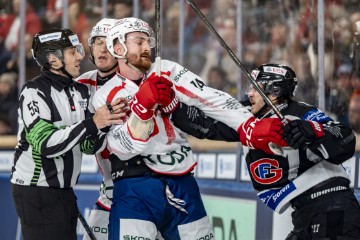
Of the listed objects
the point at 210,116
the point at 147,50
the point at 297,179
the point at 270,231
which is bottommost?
the point at 270,231

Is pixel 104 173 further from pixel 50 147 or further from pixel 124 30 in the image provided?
pixel 124 30

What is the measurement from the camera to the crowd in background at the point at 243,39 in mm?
4613

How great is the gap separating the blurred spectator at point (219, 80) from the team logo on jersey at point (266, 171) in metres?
1.21

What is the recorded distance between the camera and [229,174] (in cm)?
522

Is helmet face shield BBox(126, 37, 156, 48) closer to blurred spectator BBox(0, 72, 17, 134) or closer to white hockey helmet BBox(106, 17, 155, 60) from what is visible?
white hockey helmet BBox(106, 17, 155, 60)

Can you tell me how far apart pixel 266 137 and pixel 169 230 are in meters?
0.61

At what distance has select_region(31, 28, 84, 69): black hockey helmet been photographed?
4129 millimetres

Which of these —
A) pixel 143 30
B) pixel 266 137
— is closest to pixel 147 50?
pixel 143 30

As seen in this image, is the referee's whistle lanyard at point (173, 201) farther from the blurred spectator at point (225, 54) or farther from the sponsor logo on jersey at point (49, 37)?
the blurred spectator at point (225, 54)

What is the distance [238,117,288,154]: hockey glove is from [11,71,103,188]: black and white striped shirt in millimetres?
599

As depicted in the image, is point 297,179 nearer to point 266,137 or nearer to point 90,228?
point 266,137

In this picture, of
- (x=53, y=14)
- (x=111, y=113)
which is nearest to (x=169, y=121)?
(x=111, y=113)

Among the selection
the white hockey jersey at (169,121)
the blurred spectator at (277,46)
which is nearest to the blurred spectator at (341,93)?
the blurred spectator at (277,46)

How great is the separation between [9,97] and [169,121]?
275 cm
